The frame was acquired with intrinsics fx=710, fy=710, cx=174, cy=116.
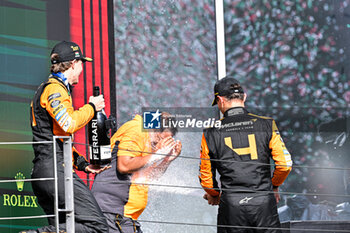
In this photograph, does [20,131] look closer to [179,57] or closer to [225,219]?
[179,57]

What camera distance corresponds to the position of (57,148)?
170 inches

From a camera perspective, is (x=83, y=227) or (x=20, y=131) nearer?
(x=83, y=227)

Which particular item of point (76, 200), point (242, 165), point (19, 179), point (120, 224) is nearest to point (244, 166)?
point (242, 165)

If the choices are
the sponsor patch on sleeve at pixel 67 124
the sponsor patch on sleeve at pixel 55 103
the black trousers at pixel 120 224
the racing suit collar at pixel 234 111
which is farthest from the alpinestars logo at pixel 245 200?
the sponsor patch on sleeve at pixel 55 103

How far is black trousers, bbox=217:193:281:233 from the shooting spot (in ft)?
15.7

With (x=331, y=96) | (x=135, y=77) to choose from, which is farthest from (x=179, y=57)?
(x=331, y=96)

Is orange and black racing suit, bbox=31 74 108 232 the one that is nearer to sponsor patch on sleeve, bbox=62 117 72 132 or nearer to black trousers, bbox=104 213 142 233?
sponsor patch on sleeve, bbox=62 117 72 132

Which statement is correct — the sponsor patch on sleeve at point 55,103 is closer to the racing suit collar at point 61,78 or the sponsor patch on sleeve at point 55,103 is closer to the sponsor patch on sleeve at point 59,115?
the sponsor patch on sleeve at point 59,115

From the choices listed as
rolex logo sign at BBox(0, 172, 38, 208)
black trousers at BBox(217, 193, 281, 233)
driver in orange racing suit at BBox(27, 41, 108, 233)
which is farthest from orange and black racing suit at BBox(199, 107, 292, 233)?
rolex logo sign at BBox(0, 172, 38, 208)

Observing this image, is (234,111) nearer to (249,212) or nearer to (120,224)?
(249,212)

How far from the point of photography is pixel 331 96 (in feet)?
19.6

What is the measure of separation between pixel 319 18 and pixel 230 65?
0.88 m

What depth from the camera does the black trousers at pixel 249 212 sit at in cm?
478

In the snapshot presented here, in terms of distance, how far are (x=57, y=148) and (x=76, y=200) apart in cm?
34
